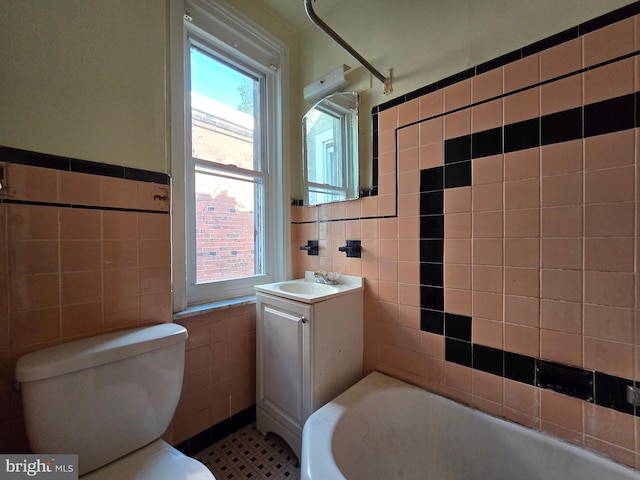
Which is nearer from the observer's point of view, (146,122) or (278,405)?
(146,122)

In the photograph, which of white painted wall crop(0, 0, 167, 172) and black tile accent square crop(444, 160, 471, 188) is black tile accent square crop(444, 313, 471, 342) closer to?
black tile accent square crop(444, 160, 471, 188)

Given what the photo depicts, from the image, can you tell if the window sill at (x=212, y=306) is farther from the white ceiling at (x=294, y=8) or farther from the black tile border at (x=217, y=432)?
the white ceiling at (x=294, y=8)

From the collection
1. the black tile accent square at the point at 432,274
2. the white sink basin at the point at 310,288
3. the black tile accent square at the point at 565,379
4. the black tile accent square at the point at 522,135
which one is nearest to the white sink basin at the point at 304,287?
the white sink basin at the point at 310,288

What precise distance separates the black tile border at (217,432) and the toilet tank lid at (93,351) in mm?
666

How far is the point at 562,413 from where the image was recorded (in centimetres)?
92

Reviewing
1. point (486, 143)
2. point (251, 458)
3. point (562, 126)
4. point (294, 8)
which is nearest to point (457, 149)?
point (486, 143)

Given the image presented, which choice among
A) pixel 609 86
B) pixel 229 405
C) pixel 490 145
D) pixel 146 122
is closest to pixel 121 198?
pixel 146 122

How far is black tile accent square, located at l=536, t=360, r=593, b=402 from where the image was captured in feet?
2.89

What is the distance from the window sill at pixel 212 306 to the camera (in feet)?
4.14

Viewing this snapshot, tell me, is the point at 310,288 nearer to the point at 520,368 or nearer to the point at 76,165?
the point at 520,368

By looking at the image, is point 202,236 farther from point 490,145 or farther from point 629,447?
point 629,447

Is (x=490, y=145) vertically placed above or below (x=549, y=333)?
above

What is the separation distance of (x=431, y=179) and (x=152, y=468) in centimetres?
156

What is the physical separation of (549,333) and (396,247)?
0.67m
